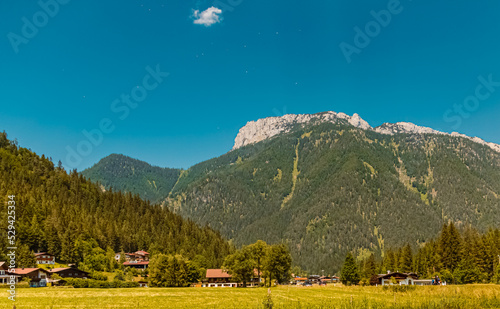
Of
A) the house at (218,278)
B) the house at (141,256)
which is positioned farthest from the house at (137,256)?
the house at (218,278)

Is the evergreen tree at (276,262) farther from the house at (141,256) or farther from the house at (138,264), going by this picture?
the house at (141,256)

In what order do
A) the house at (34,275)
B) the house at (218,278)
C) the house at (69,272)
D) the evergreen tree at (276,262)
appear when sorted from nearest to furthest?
the house at (34,275), the house at (69,272), the evergreen tree at (276,262), the house at (218,278)

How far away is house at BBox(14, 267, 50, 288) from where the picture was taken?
95.6 meters

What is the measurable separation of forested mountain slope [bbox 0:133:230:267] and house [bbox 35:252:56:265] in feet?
11.7

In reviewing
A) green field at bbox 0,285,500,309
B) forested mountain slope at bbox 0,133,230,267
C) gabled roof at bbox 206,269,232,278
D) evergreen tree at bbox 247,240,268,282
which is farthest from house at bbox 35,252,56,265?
green field at bbox 0,285,500,309

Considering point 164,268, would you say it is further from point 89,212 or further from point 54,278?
point 89,212

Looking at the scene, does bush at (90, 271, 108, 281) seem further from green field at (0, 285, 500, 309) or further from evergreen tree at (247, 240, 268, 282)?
green field at (0, 285, 500, 309)

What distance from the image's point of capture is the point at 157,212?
7697 inches

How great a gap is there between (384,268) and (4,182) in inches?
5880

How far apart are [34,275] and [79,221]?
5248 centimetres

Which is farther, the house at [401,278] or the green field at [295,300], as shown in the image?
the house at [401,278]

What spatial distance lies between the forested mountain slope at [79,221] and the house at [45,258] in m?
3.57

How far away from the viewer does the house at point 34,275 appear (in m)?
95.6

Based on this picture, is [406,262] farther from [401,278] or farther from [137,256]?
[137,256]
